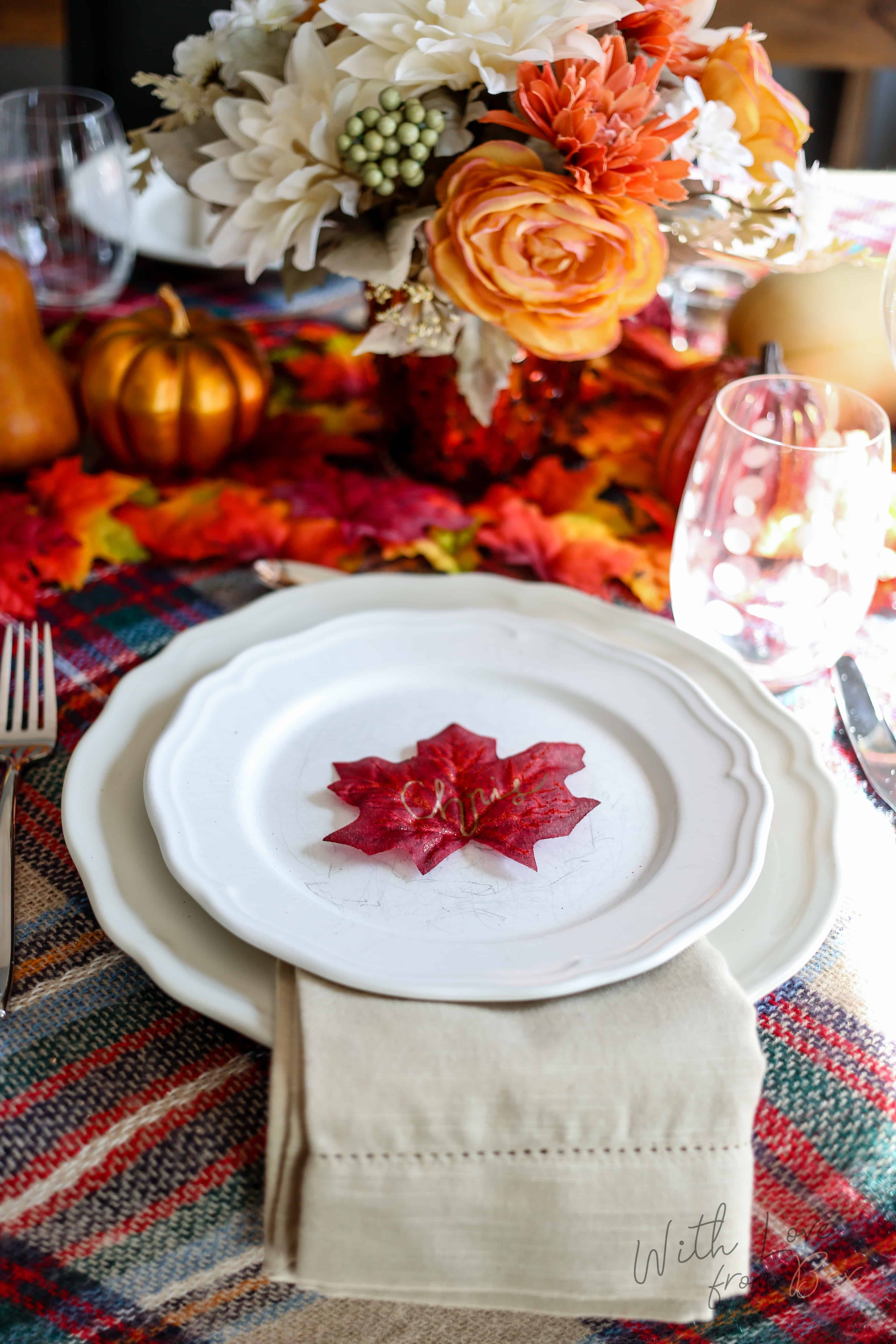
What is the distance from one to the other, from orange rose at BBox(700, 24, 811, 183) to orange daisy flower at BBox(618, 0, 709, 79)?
3 centimetres

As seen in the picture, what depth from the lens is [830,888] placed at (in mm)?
490

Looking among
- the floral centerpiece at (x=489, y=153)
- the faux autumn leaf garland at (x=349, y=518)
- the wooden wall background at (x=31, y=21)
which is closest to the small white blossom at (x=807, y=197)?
the floral centerpiece at (x=489, y=153)

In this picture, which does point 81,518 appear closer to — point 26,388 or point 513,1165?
point 26,388

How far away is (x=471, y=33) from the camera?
2.05 feet

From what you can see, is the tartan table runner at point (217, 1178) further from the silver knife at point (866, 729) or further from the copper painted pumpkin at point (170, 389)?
the copper painted pumpkin at point (170, 389)

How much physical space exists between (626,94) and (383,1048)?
528mm

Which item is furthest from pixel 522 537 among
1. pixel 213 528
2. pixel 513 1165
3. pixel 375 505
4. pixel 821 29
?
pixel 821 29

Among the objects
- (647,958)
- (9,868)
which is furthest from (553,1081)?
(9,868)

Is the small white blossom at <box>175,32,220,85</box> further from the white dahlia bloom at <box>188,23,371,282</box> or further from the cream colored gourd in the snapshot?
the cream colored gourd

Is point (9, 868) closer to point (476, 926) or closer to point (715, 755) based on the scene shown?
point (476, 926)

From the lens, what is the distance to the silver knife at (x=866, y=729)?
0.60 m

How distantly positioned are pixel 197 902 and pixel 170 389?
18.5 inches

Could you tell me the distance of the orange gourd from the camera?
796 millimetres

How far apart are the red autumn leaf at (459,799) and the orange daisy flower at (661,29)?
435mm
